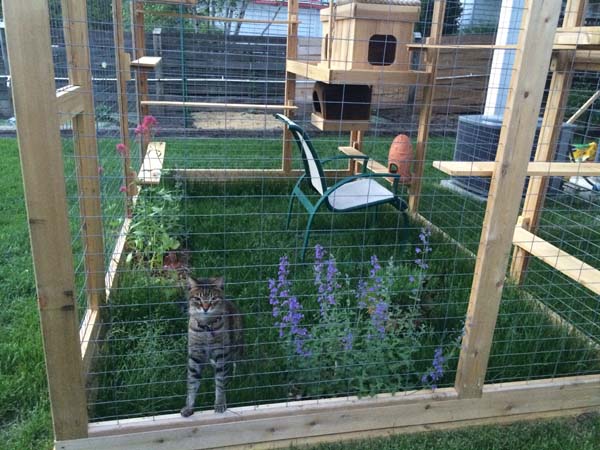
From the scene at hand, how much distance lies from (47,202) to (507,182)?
1.72 meters

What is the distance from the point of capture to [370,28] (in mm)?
3932

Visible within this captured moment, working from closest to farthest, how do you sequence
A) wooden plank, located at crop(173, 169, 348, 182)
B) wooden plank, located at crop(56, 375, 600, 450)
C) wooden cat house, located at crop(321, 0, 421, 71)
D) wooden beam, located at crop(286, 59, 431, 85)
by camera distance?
1. wooden plank, located at crop(56, 375, 600, 450)
2. wooden beam, located at crop(286, 59, 431, 85)
3. wooden cat house, located at crop(321, 0, 421, 71)
4. wooden plank, located at crop(173, 169, 348, 182)

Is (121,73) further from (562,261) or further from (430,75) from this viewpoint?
(562,261)

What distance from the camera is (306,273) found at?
3.50 metres

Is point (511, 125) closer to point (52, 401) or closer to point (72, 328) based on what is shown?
point (72, 328)

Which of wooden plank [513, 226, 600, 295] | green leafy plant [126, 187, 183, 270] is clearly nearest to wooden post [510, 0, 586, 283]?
wooden plank [513, 226, 600, 295]

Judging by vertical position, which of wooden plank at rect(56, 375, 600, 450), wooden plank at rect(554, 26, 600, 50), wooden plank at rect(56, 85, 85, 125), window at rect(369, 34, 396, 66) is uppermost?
wooden plank at rect(554, 26, 600, 50)

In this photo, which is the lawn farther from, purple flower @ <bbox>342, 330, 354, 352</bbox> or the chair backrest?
the chair backrest

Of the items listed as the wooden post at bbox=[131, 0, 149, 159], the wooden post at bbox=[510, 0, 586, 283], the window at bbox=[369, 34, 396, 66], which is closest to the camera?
the wooden post at bbox=[510, 0, 586, 283]

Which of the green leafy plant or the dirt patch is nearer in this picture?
the green leafy plant

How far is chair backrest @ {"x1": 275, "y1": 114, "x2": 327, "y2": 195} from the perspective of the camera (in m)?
3.63

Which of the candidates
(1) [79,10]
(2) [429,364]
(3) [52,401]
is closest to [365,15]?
(1) [79,10]

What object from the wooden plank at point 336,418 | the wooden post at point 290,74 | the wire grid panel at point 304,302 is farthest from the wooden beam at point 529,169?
the wooden post at point 290,74

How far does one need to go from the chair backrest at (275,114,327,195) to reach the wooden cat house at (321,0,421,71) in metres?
0.56
